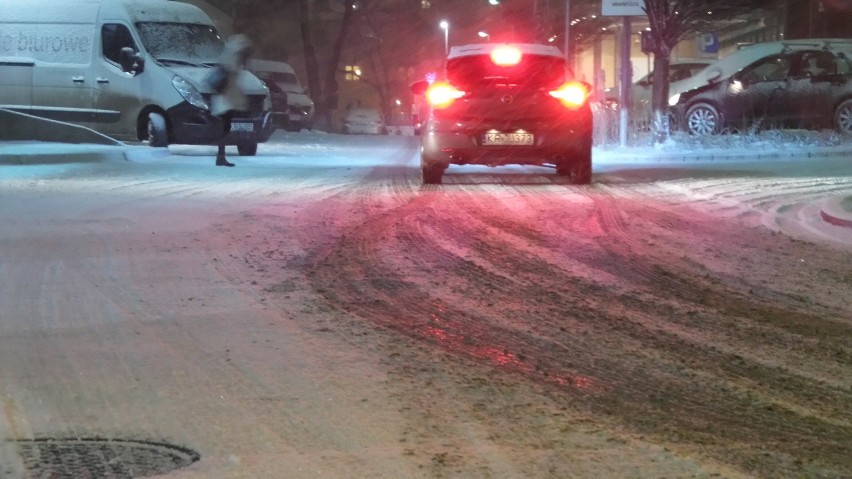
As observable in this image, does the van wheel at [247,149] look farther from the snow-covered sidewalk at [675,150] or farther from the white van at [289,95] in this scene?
the white van at [289,95]

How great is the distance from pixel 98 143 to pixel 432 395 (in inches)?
596

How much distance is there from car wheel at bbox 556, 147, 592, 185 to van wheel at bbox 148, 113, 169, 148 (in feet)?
24.8

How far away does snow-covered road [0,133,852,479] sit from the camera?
4.27m

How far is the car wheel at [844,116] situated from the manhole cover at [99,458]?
18848 millimetres

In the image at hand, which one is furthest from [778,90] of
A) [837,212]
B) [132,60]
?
[132,60]

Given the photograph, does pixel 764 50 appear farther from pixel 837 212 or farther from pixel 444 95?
pixel 837 212

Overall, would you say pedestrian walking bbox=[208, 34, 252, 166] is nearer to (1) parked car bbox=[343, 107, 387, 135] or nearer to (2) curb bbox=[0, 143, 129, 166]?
(2) curb bbox=[0, 143, 129, 166]

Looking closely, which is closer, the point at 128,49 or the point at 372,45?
the point at 128,49

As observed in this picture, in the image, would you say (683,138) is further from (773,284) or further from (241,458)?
(241,458)

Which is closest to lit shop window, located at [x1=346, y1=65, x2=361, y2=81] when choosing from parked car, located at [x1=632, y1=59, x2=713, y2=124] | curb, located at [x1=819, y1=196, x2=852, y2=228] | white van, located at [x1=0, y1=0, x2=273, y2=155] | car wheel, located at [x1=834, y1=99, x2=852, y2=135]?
parked car, located at [x1=632, y1=59, x2=713, y2=124]

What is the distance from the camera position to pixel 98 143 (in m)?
18.7

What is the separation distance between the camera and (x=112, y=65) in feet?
61.8

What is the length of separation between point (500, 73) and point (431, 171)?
1528mm

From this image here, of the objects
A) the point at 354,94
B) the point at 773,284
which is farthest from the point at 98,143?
the point at 354,94
